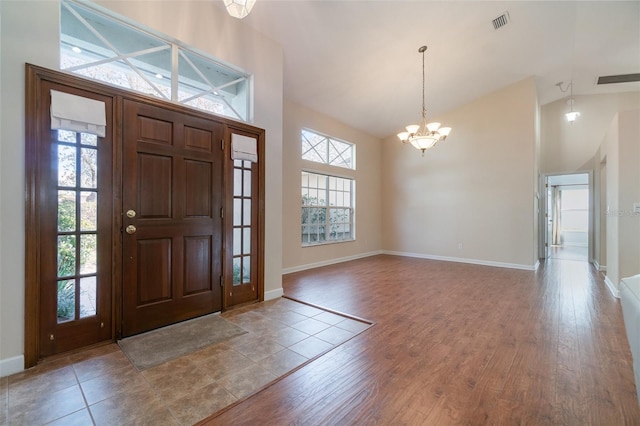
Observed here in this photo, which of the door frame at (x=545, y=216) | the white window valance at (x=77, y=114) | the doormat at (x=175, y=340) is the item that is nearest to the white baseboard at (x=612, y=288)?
the door frame at (x=545, y=216)

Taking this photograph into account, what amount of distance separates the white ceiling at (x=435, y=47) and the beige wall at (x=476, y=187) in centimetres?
62

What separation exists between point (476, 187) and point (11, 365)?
740 cm

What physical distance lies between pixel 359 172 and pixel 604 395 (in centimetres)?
580

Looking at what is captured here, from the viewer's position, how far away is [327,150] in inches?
245

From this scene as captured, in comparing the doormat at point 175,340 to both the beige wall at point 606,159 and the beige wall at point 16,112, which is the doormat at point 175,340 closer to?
the beige wall at point 16,112

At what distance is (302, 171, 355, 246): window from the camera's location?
5.82m

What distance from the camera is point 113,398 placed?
5.55 feet

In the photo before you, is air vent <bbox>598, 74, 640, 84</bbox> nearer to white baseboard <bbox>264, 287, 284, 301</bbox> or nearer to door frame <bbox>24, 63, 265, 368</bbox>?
white baseboard <bbox>264, 287, 284, 301</bbox>

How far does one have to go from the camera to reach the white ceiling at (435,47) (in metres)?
3.57

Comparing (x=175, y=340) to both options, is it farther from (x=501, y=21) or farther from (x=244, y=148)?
(x=501, y=21)

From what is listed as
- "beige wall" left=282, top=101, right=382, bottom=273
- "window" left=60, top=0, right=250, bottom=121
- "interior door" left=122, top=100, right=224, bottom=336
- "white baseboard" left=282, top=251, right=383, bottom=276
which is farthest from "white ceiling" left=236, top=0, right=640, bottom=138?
"white baseboard" left=282, top=251, right=383, bottom=276

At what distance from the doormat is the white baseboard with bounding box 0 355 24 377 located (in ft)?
1.95

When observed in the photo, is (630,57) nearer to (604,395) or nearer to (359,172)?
(359,172)

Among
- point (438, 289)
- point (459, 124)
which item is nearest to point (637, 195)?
point (438, 289)
